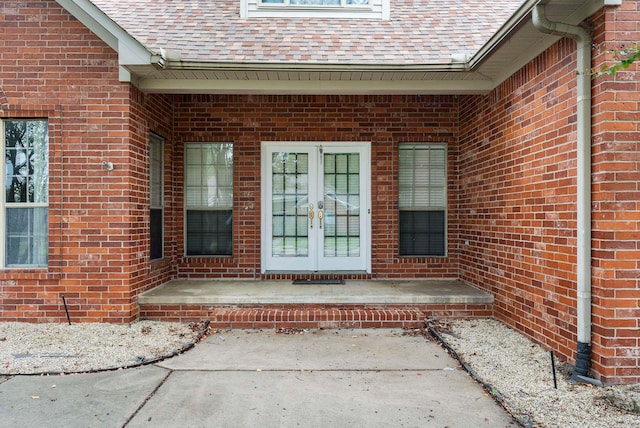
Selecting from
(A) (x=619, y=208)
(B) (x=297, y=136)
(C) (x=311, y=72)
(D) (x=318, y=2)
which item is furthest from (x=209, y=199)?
(A) (x=619, y=208)

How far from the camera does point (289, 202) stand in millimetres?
6973

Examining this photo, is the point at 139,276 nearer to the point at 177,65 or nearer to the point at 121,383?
the point at 121,383

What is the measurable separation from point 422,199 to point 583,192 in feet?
11.1

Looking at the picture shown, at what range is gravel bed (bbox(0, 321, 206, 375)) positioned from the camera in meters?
4.13

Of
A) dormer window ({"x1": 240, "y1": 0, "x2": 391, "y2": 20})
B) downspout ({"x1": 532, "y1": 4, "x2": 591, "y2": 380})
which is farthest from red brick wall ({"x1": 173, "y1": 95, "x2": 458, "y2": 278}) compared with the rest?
downspout ({"x1": 532, "y1": 4, "x2": 591, "y2": 380})

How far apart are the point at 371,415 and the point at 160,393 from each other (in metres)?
1.68

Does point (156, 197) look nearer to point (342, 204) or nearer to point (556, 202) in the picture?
point (342, 204)

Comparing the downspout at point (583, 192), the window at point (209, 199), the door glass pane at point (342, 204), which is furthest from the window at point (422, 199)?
the downspout at point (583, 192)

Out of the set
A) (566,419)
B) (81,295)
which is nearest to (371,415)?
(566,419)

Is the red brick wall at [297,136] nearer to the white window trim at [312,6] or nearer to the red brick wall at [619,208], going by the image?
the white window trim at [312,6]

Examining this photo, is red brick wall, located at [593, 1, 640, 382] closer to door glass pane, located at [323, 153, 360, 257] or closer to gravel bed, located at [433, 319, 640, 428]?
gravel bed, located at [433, 319, 640, 428]

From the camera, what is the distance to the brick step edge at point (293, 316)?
5.37 m

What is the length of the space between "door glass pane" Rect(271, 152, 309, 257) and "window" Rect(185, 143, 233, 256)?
2.30 ft

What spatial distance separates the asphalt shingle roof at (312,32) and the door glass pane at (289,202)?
172cm
